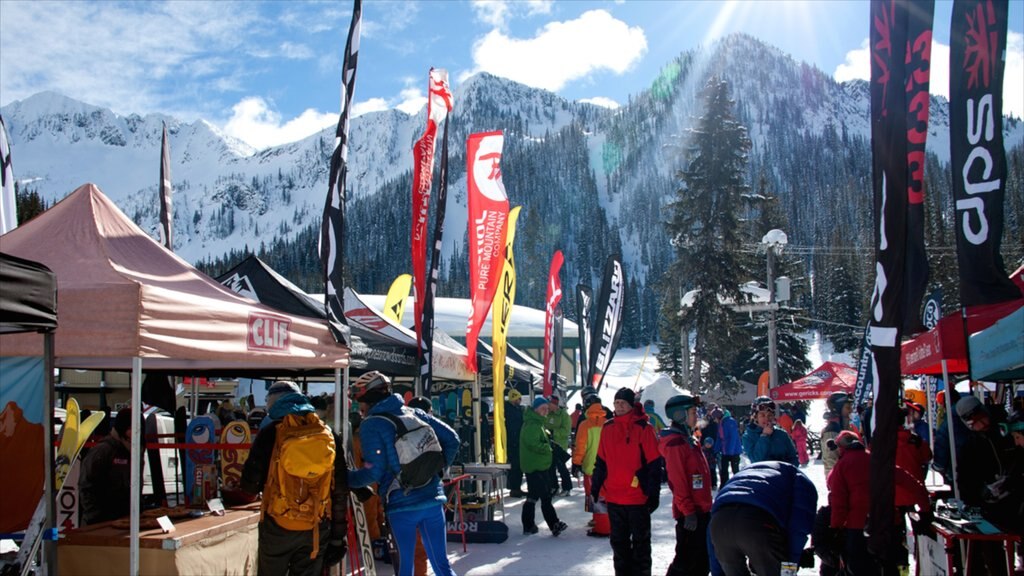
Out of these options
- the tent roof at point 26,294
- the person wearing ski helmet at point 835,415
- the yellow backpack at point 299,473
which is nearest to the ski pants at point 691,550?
the yellow backpack at point 299,473

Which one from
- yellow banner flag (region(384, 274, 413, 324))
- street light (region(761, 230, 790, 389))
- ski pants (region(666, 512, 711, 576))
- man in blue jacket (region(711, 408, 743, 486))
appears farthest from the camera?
street light (region(761, 230, 790, 389))

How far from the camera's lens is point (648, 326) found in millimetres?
96562

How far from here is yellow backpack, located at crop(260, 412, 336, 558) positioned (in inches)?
173

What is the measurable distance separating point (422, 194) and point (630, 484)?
4.55 m

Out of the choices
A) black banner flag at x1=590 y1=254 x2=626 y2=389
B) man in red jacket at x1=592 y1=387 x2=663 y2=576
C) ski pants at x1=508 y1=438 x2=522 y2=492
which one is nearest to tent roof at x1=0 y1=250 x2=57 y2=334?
man in red jacket at x1=592 y1=387 x2=663 y2=576

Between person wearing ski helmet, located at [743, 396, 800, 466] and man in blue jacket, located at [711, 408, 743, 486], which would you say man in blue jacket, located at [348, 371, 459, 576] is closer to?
person wearing ski helmet, located at [743, 396, 800, 466]

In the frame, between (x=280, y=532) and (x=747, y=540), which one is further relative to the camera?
(x=280, y=532)

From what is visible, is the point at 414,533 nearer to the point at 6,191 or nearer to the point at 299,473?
the point at 299,473

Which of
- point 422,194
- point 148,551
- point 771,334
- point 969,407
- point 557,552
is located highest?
point 422,194

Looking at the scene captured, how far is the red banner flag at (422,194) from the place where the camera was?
29.4 ft

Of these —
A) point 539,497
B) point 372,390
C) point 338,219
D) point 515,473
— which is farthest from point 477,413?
point 372,390

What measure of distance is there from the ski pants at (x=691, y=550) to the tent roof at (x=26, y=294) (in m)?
4.49

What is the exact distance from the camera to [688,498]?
5582 millimetres

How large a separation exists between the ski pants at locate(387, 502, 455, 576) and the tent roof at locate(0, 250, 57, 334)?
2655mm
